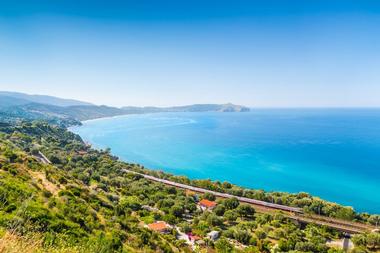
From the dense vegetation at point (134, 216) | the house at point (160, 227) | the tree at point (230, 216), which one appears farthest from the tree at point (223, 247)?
the tree at point (230, 216)

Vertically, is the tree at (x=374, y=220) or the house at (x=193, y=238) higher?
the house at (x=193, y=238)

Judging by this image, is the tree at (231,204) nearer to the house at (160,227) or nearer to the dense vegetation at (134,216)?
the dense vegetation at (134,216)

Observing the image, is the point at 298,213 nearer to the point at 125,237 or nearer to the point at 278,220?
the point at 278,220

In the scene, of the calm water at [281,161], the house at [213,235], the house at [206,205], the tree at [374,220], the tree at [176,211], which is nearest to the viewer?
the house at [213,235]

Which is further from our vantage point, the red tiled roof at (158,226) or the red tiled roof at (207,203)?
the red tiled roof at (207,203)

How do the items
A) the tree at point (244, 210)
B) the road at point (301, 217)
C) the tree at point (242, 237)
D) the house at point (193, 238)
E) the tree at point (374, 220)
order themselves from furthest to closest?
1. the tree at point (244, 210)
2. the tree at point (374, 220)
3. the road at point (301, 217)
4. the tree at point (242, 237)
5. the house at point (193, 238)

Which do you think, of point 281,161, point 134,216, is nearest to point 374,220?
point 134,216

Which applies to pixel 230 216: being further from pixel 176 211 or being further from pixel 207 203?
pixel 176 211

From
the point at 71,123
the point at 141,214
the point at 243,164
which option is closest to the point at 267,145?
the point at 243,164

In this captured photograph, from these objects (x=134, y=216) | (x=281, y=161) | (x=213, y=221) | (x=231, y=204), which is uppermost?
(x=134, y=216)
